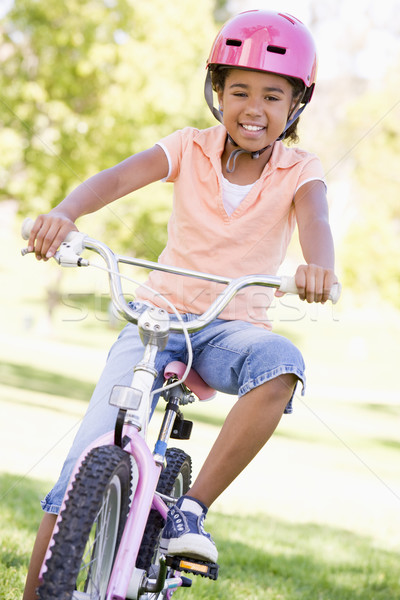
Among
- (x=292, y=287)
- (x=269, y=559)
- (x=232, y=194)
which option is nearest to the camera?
(x=292, y=287)

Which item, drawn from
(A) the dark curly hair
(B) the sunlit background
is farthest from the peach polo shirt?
(B) the sunlit background

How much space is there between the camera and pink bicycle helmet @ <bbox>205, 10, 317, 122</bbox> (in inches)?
123

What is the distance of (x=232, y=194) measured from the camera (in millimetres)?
3293

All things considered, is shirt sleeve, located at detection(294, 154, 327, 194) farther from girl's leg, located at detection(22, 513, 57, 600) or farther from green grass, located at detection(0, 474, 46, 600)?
green grass, located at detection(0, 474, 46, 600)

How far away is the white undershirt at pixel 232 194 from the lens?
3.28 meters

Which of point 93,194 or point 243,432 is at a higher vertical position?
point 93,194

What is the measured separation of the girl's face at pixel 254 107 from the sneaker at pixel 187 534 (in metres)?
1.39

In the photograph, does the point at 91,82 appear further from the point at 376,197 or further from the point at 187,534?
the point at 187,534

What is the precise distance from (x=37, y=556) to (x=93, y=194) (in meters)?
1.27

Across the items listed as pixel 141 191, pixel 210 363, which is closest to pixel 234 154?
pixel 210 363

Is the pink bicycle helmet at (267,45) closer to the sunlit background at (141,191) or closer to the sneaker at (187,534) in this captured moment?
the sneaker at (187,534)

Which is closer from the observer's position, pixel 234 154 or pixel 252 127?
pixel 252 127

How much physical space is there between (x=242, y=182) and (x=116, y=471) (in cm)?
151

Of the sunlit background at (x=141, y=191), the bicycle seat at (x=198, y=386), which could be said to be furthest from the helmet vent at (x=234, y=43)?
the sunlit background at (x=141, y=191)
